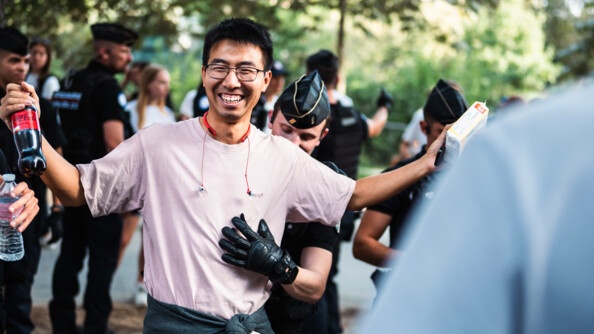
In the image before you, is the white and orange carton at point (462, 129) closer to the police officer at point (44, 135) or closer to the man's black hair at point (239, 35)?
the man's black hair at point (239, 35)

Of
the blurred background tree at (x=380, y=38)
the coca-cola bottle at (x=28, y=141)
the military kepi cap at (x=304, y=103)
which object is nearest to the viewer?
the coca-cola bottle at (x=28, y=141)

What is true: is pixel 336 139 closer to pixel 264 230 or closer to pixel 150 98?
pixel 150 98

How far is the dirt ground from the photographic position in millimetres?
6117

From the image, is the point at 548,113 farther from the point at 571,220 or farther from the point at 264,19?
the point at 264,19

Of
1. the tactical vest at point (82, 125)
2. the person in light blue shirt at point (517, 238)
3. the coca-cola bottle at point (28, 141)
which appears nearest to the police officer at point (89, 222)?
the tactical vest at point (82, 125)

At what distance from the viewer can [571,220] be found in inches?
25.3

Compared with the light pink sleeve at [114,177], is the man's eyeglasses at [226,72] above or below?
above

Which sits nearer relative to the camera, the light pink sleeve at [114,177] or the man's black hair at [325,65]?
the light pink sleeve at [114,177]

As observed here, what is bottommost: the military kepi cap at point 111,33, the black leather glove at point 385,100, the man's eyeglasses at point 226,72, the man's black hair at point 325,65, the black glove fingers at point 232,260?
the black glove fingers at point 232,260

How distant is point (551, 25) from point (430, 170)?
3568 centimetres

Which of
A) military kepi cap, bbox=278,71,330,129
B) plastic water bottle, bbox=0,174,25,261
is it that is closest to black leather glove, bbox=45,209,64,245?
plastic water bottle, bbox=0,174,25,261

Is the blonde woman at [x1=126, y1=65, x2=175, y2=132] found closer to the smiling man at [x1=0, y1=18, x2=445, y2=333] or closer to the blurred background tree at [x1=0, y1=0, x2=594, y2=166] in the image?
the blurred background tree at [x1=0, y1=0, x2=594, y2=166]

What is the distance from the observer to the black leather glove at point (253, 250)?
8.89 ft

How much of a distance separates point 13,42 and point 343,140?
2436mm
